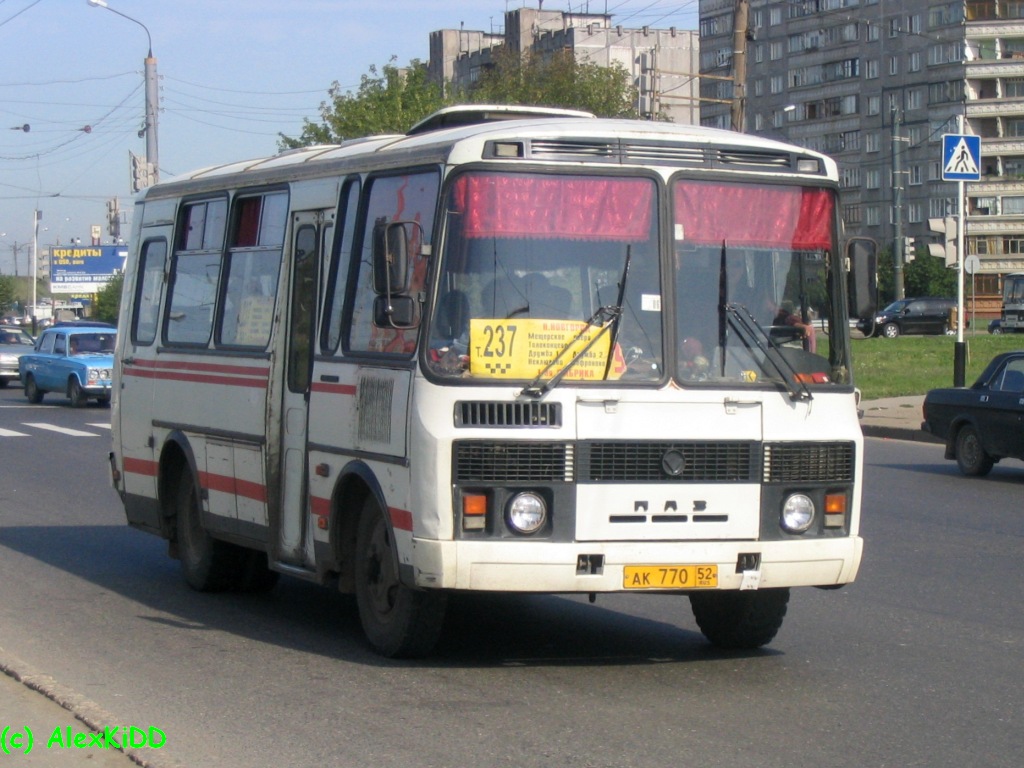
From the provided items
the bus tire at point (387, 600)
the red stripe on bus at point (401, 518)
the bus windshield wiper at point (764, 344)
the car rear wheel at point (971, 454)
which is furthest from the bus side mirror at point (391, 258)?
the car rear wheel at point (971, 454)

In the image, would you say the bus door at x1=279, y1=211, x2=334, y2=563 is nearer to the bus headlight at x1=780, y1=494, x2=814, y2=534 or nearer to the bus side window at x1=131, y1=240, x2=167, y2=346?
the bus side window at x1=131, y1=240, x2=167, y2=346

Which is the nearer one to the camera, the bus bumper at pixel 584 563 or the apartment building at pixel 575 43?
the bus bumper at pixel 584 563

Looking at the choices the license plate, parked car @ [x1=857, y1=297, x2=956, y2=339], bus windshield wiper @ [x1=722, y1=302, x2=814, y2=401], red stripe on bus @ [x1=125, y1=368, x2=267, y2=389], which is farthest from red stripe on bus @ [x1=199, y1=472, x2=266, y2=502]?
parked car @ [x1=857, y1=297, x2=956, y2=339]

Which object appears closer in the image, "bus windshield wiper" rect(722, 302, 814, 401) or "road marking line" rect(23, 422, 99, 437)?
"bus windshield wiper" rect(722, 302, 814, 401)

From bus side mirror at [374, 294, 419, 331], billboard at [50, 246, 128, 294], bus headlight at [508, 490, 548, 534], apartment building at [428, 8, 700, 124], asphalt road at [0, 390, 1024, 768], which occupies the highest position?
apartment building at [428, 8, 700, 124]

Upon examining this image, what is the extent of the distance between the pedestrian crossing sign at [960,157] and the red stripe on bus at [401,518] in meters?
17.8

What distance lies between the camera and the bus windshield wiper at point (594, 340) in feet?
23.4

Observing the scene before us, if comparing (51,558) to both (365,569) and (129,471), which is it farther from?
(365,569)

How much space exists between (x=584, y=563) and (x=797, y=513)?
3.60ft

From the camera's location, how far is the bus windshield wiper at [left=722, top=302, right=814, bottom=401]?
24.7 ft

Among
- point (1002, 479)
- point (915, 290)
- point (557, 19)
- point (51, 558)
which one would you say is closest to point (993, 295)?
point (915, 290)

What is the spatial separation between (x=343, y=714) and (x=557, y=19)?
117333 millimetres

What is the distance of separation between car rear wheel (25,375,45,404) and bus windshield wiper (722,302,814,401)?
30119mm

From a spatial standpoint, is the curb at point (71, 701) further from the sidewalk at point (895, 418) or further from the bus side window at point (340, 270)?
the sidewalk at point (895, 418)
